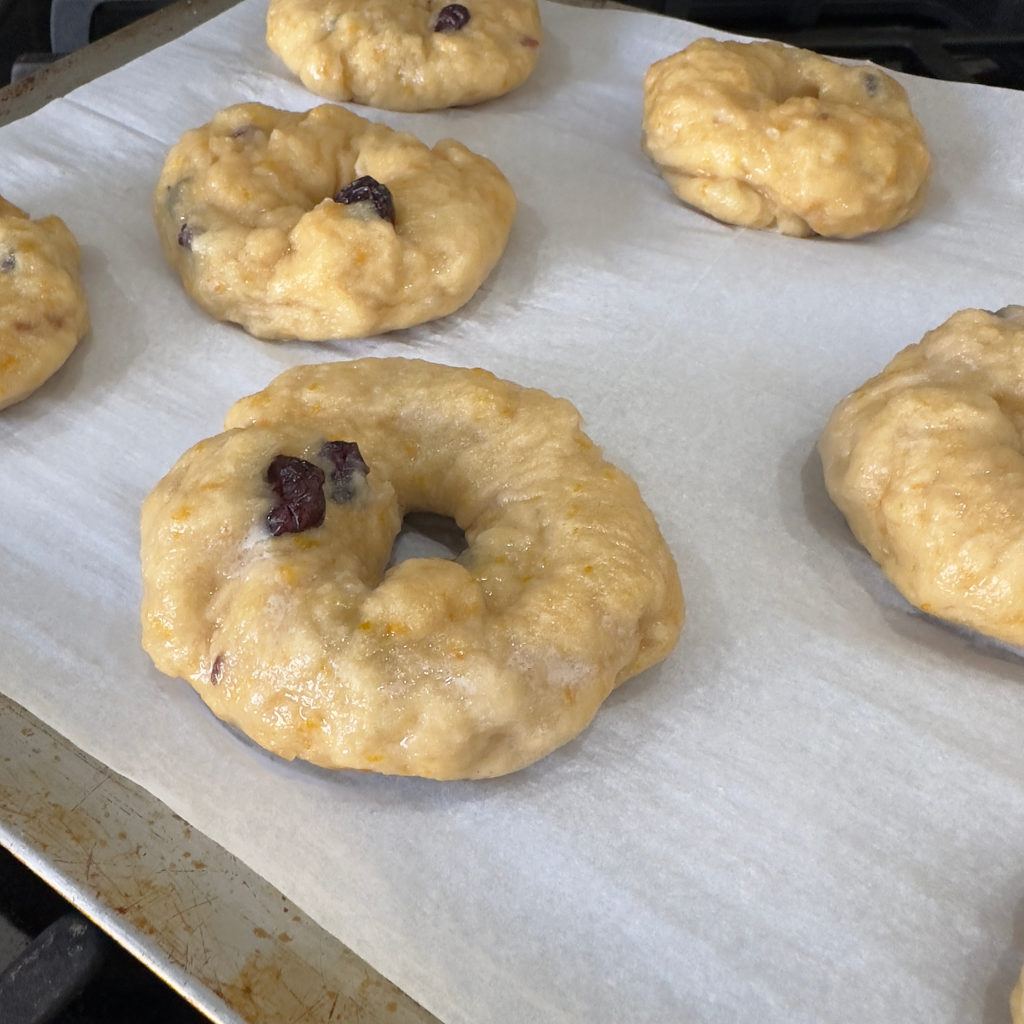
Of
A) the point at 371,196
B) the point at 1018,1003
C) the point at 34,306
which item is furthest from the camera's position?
the point at 371,196

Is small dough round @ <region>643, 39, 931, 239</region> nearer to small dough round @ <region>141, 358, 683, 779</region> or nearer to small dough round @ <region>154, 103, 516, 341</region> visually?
small dough round @ <region>154, 103, 516, 341</region>

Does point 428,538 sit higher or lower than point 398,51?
lower

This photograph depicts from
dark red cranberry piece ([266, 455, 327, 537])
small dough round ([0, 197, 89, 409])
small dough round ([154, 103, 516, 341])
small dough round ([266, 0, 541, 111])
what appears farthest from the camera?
small dough round ([266, 0, 541, 111])

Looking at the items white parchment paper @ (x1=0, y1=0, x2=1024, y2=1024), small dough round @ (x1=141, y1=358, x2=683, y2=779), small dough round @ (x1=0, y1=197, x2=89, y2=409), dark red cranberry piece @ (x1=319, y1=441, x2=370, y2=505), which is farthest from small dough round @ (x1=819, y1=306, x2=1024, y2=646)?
small dough round @ (x1=0, y1=197, x2=89, y2=409)

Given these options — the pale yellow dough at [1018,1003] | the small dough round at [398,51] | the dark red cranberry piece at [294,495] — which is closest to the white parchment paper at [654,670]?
the pale yellow dough at [1018,1003]

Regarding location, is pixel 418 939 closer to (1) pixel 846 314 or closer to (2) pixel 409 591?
(2) pixel 409 591

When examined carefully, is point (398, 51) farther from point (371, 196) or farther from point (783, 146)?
point (783, 146)

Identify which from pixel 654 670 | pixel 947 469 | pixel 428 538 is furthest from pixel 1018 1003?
pixel 428 538

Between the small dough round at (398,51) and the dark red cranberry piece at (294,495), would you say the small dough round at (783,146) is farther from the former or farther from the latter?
the dark red cranberry piece at (294,495)
